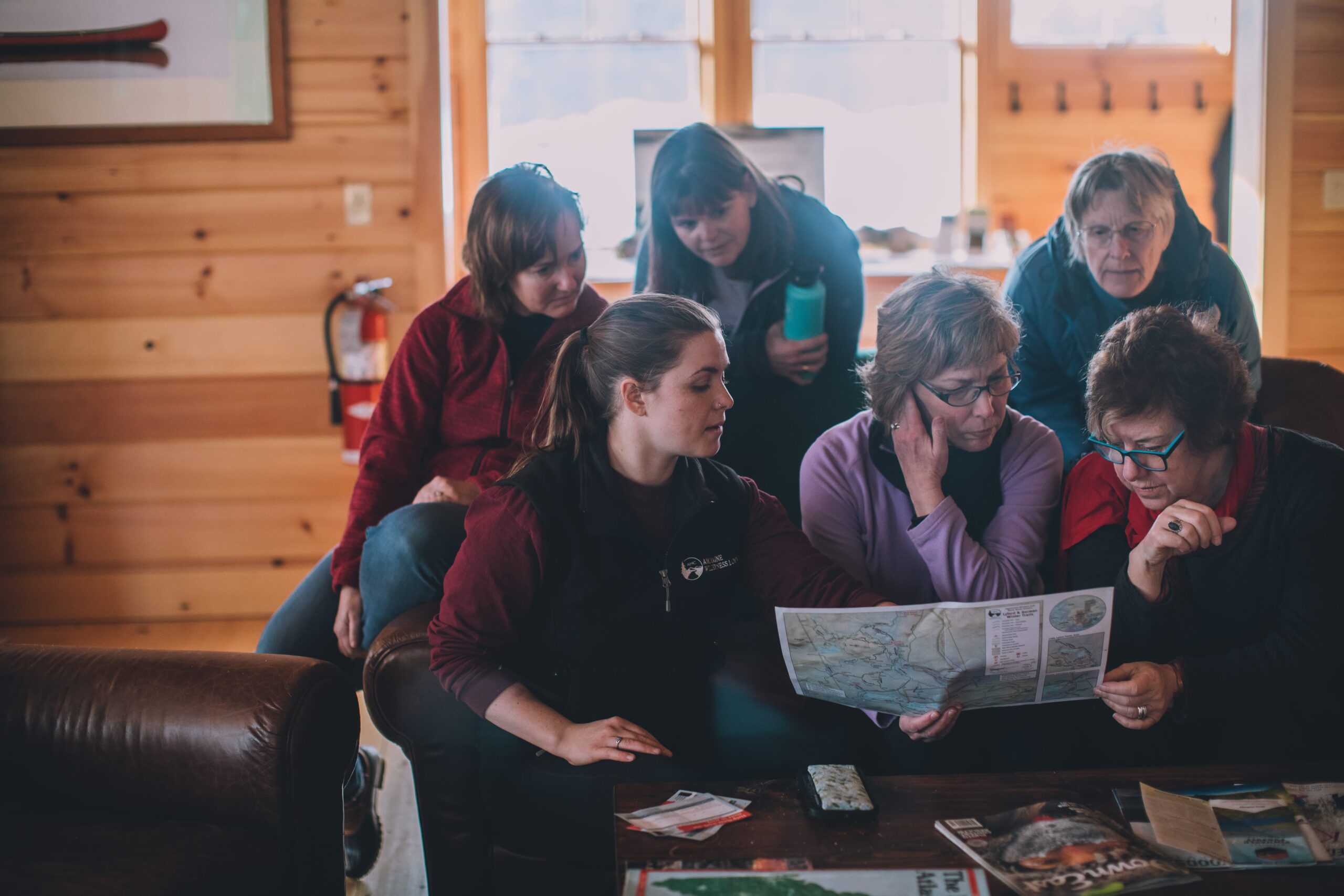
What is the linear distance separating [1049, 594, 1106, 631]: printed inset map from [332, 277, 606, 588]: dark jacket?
3.24 ft

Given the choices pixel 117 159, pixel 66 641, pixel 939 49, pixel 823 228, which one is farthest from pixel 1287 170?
pixel 66 641

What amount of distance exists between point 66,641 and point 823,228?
239 centimetres

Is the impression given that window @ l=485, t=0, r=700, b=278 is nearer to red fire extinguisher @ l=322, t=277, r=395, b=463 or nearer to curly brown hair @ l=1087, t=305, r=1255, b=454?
red fire extinguisher @ l=322, t=277, r=395, b=463

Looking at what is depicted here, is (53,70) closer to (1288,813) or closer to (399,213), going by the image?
(399,213)

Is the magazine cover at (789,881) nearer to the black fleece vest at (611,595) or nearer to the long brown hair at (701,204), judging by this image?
the black fleece vest at (611,595)

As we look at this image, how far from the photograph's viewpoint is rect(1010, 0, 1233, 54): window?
3.62 m

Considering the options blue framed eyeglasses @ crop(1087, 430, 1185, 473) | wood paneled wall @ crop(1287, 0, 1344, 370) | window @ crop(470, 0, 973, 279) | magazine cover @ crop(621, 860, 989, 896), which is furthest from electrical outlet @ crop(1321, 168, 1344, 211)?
magazine cover @ crop(621, 860, 989, 896)

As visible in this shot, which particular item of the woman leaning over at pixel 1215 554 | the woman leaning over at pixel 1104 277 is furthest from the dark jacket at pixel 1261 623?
the woman leaning over at pixel 1104 277

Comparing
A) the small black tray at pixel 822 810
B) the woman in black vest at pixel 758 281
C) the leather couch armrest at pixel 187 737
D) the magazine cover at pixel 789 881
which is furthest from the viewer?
the woman in black vest at pixel 758 281

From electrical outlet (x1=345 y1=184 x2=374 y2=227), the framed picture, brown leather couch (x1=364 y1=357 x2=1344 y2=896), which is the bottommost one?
brown leather couch (x1=364 y1=357 x2=1344 y2=896)

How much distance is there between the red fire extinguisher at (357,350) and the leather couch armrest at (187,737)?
1595 mm

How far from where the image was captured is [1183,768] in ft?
3.68

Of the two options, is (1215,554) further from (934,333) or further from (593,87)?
(593,87)

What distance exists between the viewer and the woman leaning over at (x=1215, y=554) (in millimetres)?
1272
